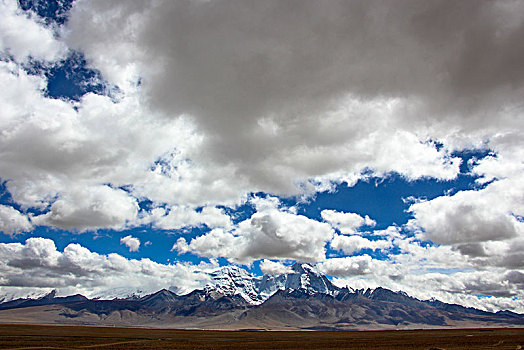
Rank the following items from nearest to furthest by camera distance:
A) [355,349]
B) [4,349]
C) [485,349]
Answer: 1. [4,349]
2. [485,349]
3. [355,349]

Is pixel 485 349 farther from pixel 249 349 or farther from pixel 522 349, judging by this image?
pixel 249 349

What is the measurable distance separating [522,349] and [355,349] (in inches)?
1525

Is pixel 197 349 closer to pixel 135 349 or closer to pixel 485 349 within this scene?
pixel 135 349

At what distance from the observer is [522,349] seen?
8356 cm

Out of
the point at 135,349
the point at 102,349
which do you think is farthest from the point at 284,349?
the point at 102,349

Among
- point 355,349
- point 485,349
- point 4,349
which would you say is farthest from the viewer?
point 355,349

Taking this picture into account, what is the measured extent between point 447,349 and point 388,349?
13.7 meters

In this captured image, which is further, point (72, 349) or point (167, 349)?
point (167, 349)

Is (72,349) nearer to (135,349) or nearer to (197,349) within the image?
(135,349)

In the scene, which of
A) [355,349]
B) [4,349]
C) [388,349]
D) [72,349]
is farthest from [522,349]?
[4,349]

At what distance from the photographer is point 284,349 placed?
3723 inches

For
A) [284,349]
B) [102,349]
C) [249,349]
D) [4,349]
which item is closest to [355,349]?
[284,349]

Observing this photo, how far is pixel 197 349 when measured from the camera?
90.9 metres

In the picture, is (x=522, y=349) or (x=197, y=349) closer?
(x=522, y=349)
